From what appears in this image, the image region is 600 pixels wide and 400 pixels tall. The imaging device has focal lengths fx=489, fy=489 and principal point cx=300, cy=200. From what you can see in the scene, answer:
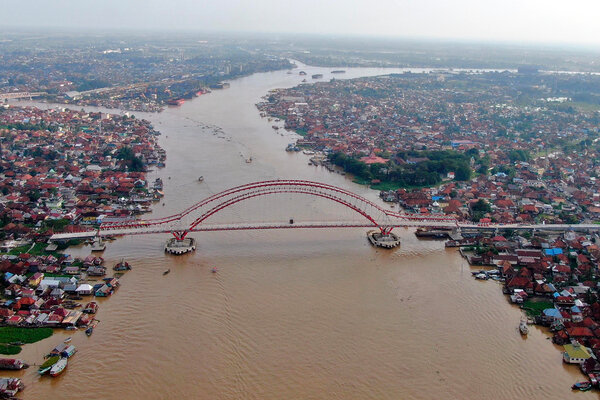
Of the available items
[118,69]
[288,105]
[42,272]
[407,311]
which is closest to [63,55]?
[118,69]

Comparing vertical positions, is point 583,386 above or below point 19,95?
above

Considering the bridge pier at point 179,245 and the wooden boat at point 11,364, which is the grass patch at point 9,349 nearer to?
the wooden boat at point 11,364

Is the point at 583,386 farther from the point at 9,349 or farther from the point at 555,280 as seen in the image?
the point at 9,349

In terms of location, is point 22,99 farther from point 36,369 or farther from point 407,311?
point 407,311

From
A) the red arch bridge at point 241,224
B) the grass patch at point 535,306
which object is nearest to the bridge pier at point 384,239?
the red arch bridge at point 241,224

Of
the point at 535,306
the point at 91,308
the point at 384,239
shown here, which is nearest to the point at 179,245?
the point at 91,308

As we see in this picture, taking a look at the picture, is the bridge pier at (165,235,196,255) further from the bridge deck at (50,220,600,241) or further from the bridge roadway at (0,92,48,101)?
the bridge roadway at (0,92,48,101)
